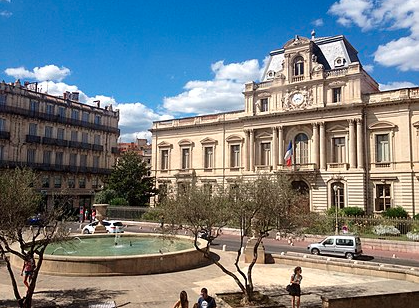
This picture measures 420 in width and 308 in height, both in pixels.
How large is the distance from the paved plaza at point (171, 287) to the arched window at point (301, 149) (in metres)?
27.6

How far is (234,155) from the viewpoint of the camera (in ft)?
167

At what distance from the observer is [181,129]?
55.6m

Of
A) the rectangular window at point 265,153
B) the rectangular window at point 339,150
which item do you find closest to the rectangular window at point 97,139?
the rectangular window at point 265,153

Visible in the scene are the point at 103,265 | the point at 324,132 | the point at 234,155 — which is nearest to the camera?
the point at 103,265

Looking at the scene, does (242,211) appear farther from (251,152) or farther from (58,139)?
(58,139)

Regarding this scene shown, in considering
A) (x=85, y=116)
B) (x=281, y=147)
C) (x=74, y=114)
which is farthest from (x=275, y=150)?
(x=74, y=114)

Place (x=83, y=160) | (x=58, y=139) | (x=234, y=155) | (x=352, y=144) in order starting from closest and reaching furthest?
(x=352, y=144) < (x=234, y=155) < (x=58, y=139) < (x=83, y=160)

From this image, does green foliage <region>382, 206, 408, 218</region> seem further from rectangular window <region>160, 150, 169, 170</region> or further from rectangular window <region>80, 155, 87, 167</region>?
rectangular window <region>80, 155, 87, 167</region>

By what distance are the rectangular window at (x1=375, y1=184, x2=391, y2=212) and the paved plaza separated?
80.0 feet

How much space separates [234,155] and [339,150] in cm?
1384

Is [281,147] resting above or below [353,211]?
above

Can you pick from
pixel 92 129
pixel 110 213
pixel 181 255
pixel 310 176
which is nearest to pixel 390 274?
pixel 181 255

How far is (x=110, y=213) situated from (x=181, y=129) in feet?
50.9

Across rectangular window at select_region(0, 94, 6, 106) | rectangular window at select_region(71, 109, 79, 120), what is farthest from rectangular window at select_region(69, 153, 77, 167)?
rectangular window at select_region(0, 94, 6, 106)
